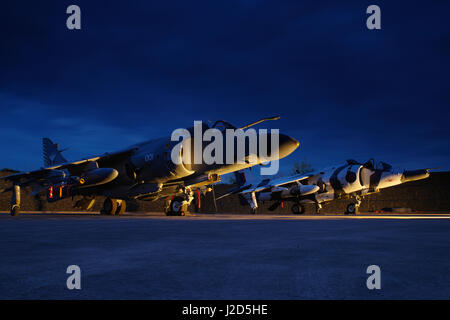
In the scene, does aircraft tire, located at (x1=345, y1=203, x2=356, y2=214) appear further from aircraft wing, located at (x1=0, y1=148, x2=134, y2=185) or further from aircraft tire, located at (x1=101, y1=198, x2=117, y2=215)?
aircraft tire, located at (x1=101, y1=198, x2=117, y2=215)

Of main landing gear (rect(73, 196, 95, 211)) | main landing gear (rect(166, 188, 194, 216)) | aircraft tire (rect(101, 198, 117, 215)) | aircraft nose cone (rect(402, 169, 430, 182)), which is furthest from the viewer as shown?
aircraft nose cone (rect(402, 169, 430, 182))

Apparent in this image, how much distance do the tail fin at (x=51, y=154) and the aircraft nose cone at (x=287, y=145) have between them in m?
16.8

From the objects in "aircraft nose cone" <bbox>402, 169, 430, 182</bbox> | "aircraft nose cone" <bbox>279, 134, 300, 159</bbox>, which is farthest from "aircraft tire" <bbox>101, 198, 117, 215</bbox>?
"aircraft nose cone" <bbox>402, 169, 430, 182</bbox>

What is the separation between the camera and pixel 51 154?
84.0 ft

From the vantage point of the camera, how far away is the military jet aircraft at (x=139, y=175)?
660 inches

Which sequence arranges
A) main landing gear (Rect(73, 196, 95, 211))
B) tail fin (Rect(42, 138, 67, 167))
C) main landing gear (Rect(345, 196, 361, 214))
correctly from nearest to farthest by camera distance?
1. main landing gear (Rect(73, 196, 95, 211))
2. main landing gear (Rect(345, 196, 361, 214))
3. tail fin (Rect(42, 138, 67, 167))

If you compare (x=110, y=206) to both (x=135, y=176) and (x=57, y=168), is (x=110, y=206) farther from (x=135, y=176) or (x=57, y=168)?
(x=57, y=168)

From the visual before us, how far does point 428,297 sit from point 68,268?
2.96m

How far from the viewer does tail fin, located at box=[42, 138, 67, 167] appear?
1005 inches

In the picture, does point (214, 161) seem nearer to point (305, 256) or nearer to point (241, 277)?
point (305, 256)

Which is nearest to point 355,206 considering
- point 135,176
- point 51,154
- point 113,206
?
point 135,176

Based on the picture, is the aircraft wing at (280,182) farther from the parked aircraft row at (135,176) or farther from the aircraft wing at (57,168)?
the aircraft wing at (57,168)

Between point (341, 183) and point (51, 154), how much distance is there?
763 inches
